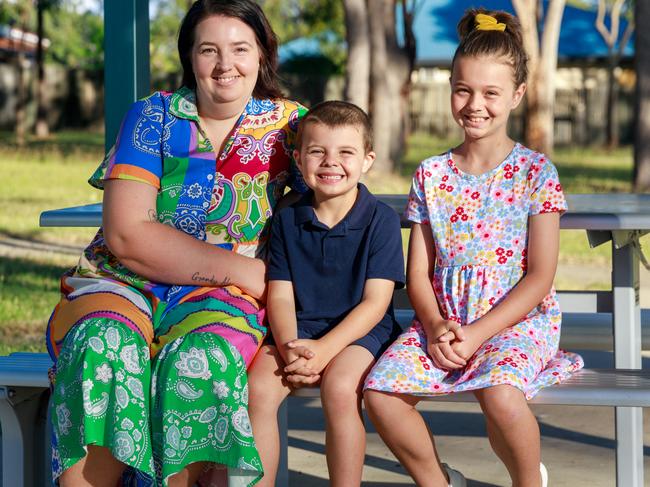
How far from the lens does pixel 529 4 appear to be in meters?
18.2

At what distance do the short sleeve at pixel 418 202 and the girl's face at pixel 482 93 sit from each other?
0.67ft

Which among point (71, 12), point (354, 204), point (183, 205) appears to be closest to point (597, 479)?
point (354, 204)

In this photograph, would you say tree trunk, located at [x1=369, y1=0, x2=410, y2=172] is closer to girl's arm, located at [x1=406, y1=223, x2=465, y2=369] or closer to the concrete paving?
the concrete paving

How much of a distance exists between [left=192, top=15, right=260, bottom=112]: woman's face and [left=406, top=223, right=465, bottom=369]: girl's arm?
68cm

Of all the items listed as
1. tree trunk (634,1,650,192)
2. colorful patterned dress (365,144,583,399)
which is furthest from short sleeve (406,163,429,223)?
tree trunk (634,1,650,192)

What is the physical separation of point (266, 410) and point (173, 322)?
367mm

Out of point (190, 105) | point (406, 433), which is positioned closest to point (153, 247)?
point (190, 105)

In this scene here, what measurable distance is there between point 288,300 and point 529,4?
1570 centimetres

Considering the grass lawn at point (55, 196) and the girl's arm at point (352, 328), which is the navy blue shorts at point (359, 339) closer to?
the girl's arm at point (352, 328)

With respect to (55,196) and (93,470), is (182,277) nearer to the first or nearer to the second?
(93,470)

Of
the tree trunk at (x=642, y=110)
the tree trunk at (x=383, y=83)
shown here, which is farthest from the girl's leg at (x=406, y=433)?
the tree trunk at (x=383, y=83)

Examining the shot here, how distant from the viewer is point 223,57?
132 inches

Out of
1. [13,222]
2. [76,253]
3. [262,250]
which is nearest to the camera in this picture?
[262,250]

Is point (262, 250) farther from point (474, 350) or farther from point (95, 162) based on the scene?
point (95, 162)
